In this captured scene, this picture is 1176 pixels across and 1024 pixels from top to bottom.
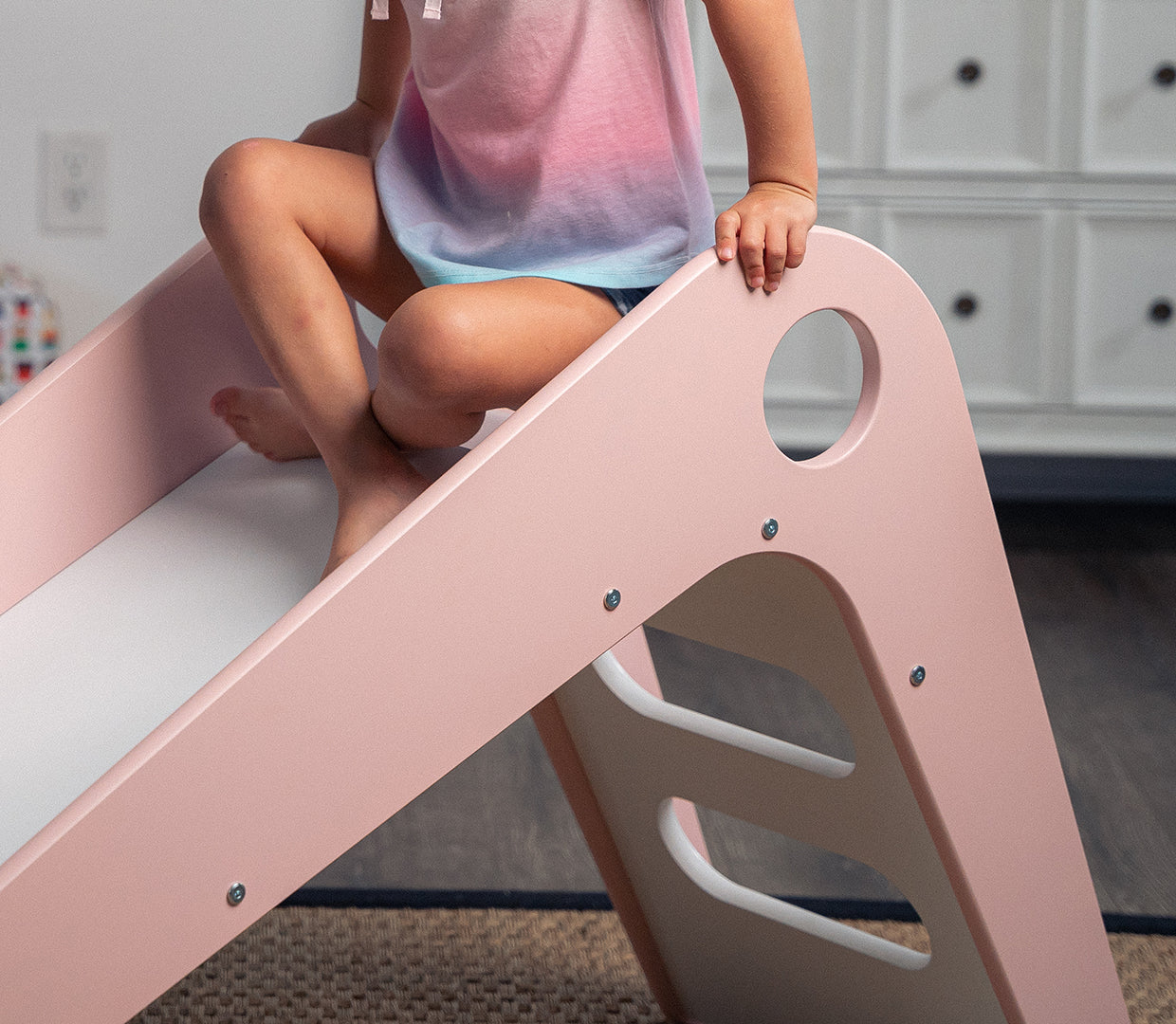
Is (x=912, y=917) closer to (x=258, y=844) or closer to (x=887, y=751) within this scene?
(x=887, y=751)

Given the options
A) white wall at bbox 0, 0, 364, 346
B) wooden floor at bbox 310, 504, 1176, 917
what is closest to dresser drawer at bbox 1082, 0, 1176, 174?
wooden floor at bbox 310, 504, 1176, 917

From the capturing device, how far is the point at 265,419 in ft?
2.36

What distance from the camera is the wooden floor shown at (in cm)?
103

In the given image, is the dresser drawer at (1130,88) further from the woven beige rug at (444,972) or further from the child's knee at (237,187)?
the child's knee at (237,187)

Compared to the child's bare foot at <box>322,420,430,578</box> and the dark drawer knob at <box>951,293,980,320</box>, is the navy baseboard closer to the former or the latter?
the child's bare foot at <box>322,420,430,578</box>

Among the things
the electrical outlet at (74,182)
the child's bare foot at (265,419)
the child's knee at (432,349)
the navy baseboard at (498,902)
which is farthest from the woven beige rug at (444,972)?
the electrical outlet at (74,182)

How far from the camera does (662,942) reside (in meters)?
0.86

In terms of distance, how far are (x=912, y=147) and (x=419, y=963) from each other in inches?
53.2

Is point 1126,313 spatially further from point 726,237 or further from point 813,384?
point 726,237

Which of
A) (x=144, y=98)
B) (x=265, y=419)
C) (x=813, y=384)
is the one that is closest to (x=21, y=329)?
(x=144, y=98)

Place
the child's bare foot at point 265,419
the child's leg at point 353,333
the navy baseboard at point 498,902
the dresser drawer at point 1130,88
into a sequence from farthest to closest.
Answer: the dresser drawer at point 1130,88
the navy baseboard at point 498,902
the child's bare foot at point 265,419
the child's leg at point 353,333

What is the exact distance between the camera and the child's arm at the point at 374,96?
0.76m

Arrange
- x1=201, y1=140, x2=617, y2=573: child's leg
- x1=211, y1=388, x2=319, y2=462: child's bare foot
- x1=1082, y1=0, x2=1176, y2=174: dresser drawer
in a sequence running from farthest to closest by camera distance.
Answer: x1=1082, y1=0, x2=1176, y2=174: dresser drawer < x1=211, y1=388, x2=319, y2=462: child's bare foot < x1=201, y1=140, x2=617, y2=573: child's leg

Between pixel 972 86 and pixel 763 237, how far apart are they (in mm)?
1423
